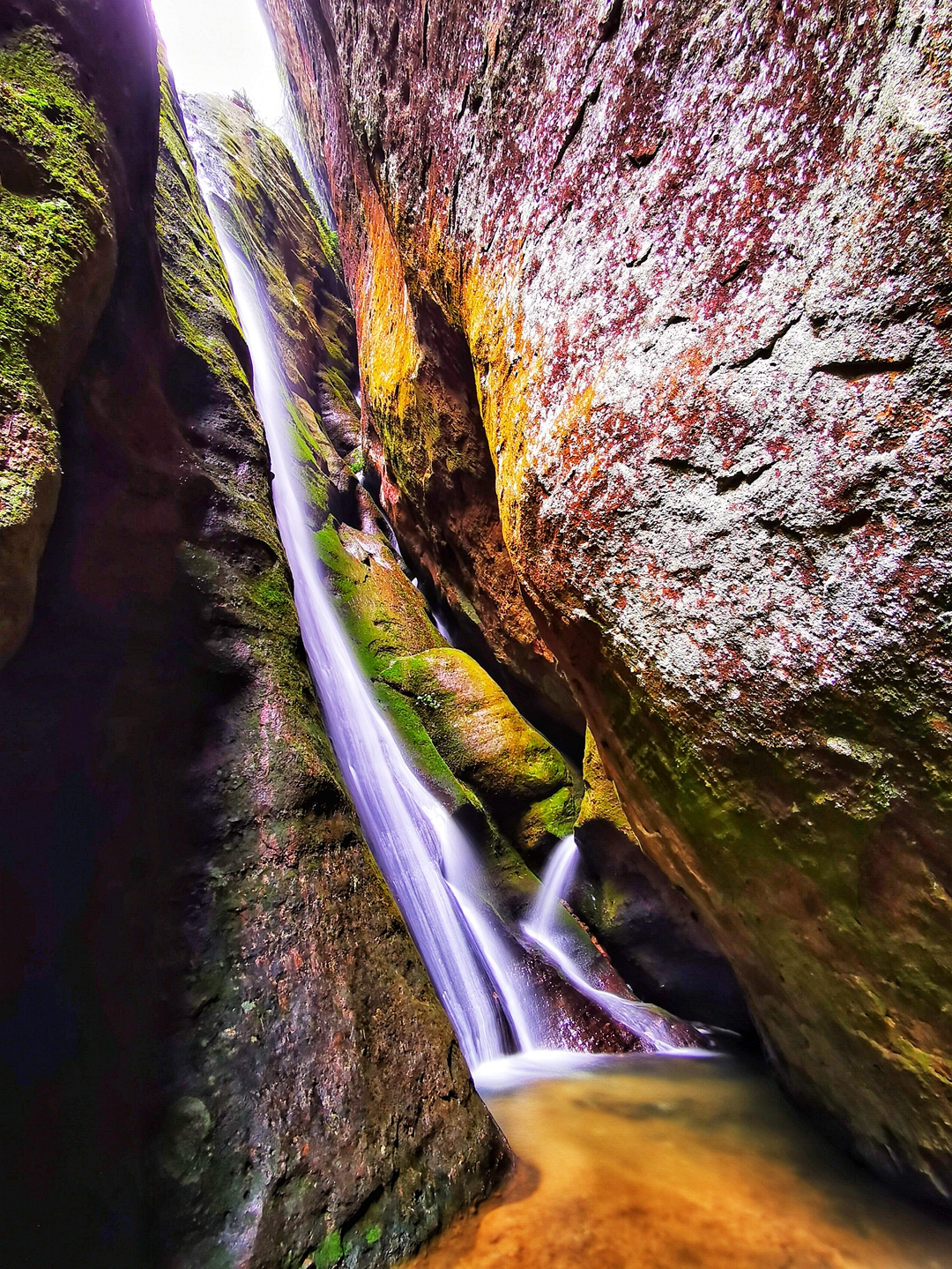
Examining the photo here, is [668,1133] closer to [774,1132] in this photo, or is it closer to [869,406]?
[774,1132]

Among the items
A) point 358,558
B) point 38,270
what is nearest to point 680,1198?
point 38,270

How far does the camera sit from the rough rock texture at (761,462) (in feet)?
6.31

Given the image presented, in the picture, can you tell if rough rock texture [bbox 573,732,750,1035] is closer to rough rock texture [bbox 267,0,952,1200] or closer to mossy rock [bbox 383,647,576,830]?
mossy rock [bbox 383,647,576,830]

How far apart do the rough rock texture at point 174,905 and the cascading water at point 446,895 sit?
1599 millimetres

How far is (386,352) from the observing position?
8.18 m

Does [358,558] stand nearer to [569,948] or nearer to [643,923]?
[569,948]

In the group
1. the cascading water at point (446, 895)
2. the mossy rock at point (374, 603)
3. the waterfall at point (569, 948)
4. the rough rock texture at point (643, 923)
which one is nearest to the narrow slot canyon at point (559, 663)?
the cascading water at point (446, 895)

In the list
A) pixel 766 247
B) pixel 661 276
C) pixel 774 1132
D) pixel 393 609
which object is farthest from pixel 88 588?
pixel 393 609

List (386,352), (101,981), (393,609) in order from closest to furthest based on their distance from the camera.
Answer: (101,981) < (386,352) < (393,609)

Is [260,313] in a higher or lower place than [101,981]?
higher

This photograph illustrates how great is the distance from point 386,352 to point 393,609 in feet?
12.4

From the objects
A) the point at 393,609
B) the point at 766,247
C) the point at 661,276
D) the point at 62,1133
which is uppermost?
the point at 393,609

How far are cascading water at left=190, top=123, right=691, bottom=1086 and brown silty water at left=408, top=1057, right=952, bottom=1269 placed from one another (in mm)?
1045

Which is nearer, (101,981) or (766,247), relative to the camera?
(766,247)
